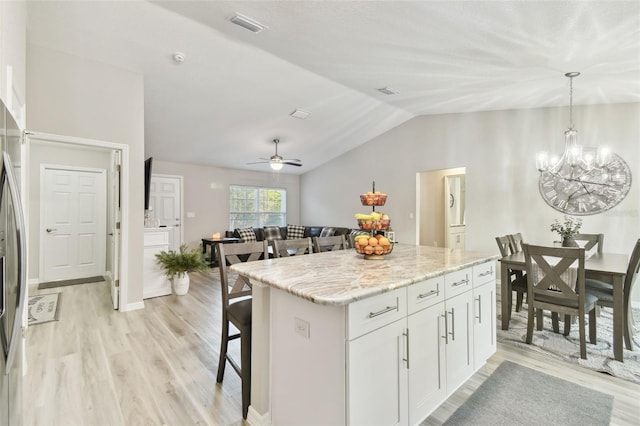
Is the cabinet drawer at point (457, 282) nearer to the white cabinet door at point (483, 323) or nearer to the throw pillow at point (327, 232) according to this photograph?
the white cabinet door at point (483, 323)

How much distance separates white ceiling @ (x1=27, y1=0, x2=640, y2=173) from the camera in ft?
8.21

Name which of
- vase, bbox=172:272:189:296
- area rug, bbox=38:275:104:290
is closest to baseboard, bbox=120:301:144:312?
vase, bbox=172:272:189:296

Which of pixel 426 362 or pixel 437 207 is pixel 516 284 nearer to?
pixel 426 362

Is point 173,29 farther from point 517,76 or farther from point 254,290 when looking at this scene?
point 517,76

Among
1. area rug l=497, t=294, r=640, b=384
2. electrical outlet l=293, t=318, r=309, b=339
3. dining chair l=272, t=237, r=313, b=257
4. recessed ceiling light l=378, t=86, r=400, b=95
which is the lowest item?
area rug l=497, t=294, r=640, b=384

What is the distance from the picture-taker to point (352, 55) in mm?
3418

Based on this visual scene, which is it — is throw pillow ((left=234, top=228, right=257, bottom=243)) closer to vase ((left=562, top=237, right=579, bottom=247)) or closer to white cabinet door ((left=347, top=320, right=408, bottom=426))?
vase ((left=562, top=237, right=579, bottom=247))

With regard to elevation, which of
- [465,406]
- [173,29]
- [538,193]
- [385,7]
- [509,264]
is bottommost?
[465,406]

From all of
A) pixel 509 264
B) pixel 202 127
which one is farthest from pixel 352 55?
pixel 202 127

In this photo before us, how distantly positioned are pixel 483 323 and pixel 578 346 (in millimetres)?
1247

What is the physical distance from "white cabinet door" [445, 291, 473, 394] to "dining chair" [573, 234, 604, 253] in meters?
2.80

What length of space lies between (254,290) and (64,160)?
222 inches

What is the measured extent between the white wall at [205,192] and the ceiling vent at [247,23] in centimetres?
475

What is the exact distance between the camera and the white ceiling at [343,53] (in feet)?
8.21
